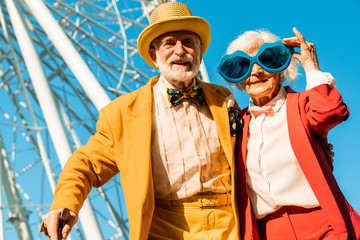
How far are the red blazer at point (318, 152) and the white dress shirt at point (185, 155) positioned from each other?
17 centimetres

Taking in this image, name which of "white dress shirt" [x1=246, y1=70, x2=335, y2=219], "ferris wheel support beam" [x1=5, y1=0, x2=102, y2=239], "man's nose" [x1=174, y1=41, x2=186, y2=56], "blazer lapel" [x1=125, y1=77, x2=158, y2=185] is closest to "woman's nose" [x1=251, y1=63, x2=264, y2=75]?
"white dress shirt" [x1=246, y1=70, x2=335, y2=219]

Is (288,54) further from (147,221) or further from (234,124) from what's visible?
(147,221)

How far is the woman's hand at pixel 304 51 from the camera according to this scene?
231cm

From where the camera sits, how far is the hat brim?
260 cm

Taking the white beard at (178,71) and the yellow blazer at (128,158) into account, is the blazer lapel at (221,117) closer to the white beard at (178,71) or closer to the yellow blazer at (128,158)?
the yellow blazer at (128,158)

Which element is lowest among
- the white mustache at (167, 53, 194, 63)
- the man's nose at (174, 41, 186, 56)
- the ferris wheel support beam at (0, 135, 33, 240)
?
the white mustache at (167, 53, 194, 63)

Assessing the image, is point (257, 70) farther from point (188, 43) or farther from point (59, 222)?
point (59, 222)

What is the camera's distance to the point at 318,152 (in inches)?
87.5

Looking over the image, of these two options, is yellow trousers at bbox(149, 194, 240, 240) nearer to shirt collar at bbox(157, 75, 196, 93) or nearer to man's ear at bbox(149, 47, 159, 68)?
shirt collar at bbox(157, 75, 196, 93)

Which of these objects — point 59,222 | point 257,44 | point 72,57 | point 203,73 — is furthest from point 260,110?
point 203,73

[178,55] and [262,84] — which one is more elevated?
[178,55]

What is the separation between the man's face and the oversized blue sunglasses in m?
0.22

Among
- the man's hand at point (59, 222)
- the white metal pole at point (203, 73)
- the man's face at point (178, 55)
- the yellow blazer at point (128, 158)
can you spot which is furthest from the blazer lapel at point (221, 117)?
the white metal pole at point (203, 73)

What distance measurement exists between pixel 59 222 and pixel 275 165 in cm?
90
